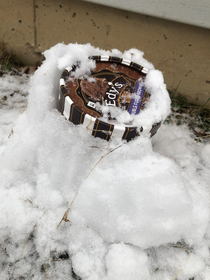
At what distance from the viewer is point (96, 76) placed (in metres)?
0.86

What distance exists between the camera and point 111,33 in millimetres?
1160

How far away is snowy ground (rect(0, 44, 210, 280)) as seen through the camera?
25.7 inches

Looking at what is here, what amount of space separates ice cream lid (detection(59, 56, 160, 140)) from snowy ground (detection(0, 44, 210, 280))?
5 centimetres

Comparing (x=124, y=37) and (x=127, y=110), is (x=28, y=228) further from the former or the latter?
(x=124, y=37)

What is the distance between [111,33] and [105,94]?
0.55 metres

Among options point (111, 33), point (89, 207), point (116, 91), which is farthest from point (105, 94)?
point (111, 33)

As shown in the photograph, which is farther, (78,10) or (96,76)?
(78,10)

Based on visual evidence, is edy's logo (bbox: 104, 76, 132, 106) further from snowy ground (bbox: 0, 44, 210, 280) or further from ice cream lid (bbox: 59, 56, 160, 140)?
snowy ground (bbox: 0, 44, 210, 280)

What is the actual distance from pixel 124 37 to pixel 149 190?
34.4 inches

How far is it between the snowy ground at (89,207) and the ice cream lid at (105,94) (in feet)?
0.15

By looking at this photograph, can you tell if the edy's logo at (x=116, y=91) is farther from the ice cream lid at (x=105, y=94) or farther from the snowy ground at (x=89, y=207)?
the snowy ground at (x=89, y=207)

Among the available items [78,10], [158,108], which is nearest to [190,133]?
[158,108]

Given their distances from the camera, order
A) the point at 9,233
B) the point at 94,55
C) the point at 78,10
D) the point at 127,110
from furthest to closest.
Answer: the point at 78,10
the point at 94,55
the point at 127,110
the point at 9,233

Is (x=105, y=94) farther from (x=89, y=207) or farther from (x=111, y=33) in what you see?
(x=111, y=33)
